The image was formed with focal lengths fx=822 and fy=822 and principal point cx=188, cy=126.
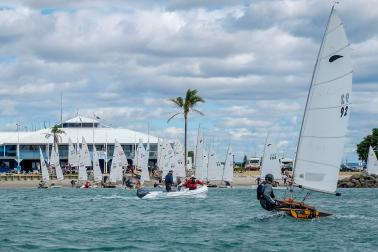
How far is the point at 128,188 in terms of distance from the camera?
7525cm

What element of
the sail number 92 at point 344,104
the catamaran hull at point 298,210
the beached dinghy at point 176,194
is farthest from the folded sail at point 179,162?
the sail number 92 at point 344,104

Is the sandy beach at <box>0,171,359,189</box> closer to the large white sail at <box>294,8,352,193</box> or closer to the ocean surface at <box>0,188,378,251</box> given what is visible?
the ocean surface at <box>0,188,378,251</box>

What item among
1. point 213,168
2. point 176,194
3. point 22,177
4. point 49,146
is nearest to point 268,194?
point 176,194

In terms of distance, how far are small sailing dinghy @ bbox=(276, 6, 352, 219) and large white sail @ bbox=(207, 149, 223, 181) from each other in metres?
45.9

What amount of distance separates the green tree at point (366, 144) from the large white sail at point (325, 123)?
3623 inches

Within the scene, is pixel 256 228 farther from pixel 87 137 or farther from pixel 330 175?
pixel 87 137

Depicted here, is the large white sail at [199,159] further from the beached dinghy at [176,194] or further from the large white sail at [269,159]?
the beached dinghy at [176,194]

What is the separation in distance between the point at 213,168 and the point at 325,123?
47642 mm

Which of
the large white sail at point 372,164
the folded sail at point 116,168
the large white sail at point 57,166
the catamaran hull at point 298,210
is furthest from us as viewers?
the large white sail at point 372,164

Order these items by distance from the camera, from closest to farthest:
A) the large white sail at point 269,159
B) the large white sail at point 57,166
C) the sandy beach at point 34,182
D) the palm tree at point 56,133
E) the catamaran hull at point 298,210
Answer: the catamaran hull at point 298,210 → the large white sail at point 269,159 → the sandy beach at point 34,182 → the large white sail at point 57,166 → the palm tree at point 56,133

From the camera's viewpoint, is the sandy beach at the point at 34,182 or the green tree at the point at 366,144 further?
the green tree at the point at 366,144

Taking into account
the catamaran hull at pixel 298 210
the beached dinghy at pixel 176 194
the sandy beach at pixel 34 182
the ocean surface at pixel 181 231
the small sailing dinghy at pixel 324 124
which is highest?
the small sailing dinghy at pixel 324 124

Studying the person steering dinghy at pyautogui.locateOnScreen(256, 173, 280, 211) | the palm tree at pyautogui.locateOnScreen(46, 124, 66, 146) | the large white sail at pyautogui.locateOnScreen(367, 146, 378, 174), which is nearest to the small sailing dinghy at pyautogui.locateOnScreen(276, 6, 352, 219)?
the person steering dinghy at pyautogui.locateOnScreen(256, 173, 280, 211)

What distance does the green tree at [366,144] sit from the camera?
11881 cm
